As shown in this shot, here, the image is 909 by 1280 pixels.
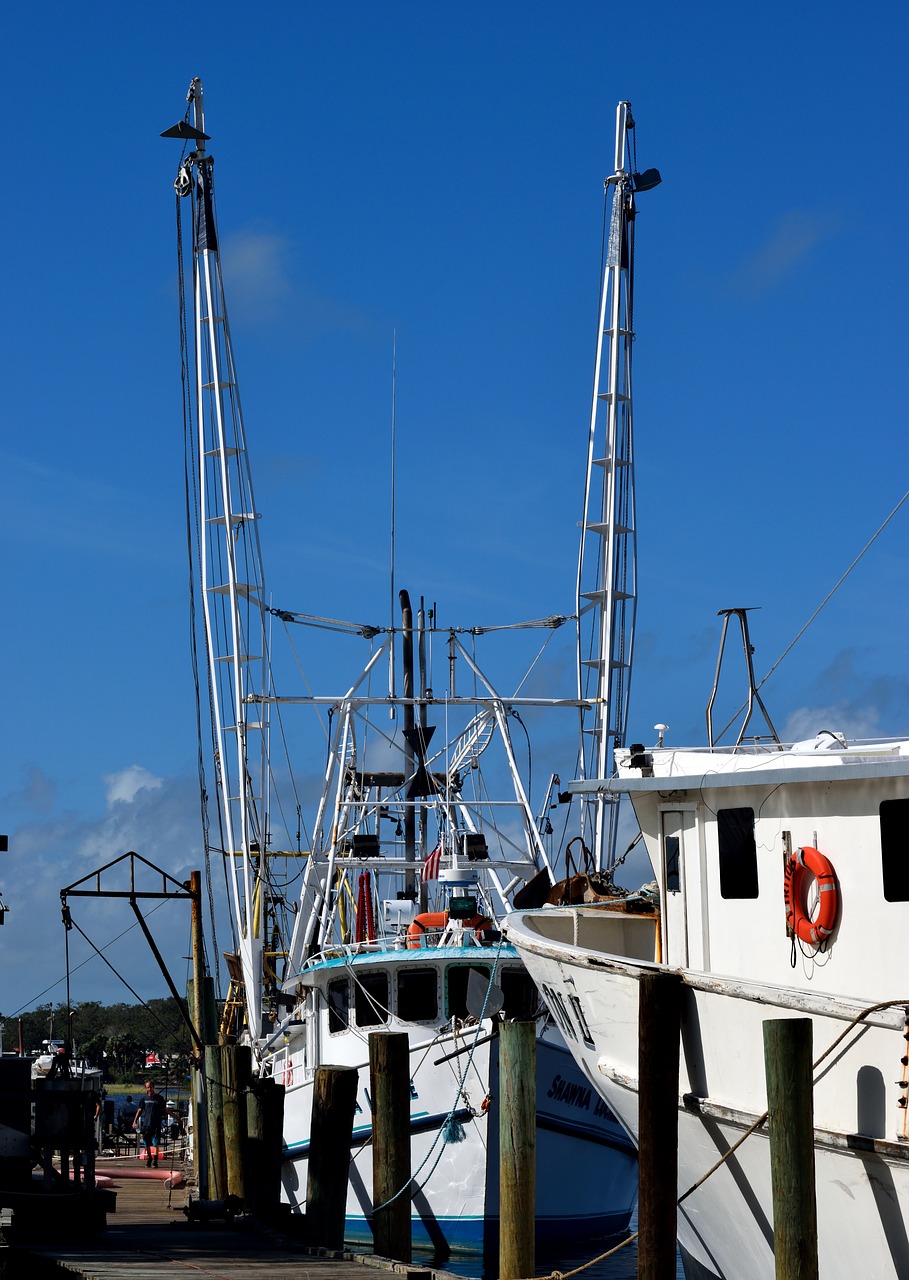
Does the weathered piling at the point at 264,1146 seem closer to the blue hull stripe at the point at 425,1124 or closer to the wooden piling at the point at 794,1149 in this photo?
the blue hull stripe at the point at 425,1124

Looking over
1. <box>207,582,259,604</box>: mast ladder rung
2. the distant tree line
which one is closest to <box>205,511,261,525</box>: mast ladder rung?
<box>207,582,259,604</box>: mast ladder rung

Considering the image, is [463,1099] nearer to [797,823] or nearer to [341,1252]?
[341,1252]

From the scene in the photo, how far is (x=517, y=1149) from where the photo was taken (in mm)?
14797

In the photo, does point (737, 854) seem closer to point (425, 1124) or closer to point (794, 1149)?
point (794, 1149)

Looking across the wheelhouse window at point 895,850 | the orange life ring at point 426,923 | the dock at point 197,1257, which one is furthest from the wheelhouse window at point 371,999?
the wheelhouse window at point 895,850

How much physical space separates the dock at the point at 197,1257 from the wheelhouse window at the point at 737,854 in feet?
14.1

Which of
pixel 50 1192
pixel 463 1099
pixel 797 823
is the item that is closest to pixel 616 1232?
pixel 463 1099

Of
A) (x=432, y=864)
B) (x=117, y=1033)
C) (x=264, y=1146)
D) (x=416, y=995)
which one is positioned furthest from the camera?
(x=117, y=1033)

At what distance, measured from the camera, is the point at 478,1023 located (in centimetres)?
2139

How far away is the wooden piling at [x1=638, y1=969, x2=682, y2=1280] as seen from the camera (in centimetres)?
1194

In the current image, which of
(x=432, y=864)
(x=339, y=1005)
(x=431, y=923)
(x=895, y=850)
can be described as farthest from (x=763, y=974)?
(x=432, y=864)

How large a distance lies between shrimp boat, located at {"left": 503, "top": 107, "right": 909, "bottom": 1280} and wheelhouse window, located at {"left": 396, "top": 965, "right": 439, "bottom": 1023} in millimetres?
6445

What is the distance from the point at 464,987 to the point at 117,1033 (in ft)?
282

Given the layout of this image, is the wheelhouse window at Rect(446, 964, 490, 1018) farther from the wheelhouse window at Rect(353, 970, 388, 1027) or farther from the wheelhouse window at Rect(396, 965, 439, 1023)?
the wheelhouse window at Rect(353, 970, 388, 1027)
